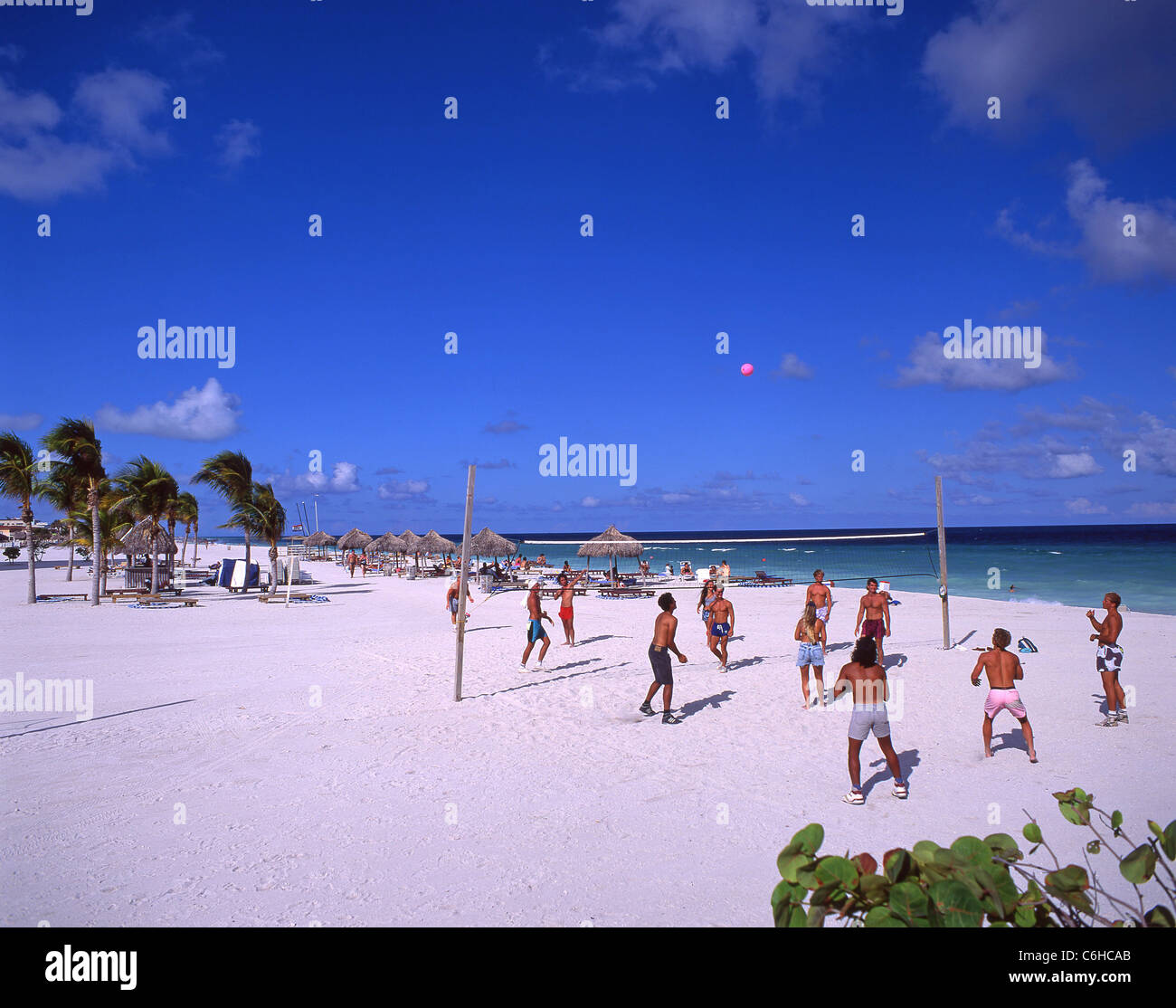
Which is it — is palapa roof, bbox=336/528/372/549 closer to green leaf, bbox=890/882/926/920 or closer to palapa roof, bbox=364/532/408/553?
palapa roof, bbox=364/532/408/553

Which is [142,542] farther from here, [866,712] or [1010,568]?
[1010,568]

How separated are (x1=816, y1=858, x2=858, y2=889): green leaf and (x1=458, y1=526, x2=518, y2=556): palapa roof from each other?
32274 millimetres

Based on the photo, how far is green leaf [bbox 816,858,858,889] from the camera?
148 centimetres

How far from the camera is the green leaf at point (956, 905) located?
1.38 m

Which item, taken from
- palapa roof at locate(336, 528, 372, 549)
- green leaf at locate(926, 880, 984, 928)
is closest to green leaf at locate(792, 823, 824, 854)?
green leaf at locate(926, 880, 984, 928)

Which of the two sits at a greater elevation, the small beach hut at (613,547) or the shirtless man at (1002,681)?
the small beach hut at (613,547)

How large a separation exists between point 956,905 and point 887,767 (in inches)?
243

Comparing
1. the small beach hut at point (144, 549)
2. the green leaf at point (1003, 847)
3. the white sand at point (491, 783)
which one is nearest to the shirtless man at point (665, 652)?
the white sand at point (491, 783)

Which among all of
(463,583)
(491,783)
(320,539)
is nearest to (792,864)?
(491,783)

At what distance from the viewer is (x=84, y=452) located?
21.7 metres

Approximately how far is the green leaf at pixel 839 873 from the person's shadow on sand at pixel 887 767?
5.42 metres

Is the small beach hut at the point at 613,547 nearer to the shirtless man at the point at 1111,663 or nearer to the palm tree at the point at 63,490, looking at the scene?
the palm tree at the point at 63,490
